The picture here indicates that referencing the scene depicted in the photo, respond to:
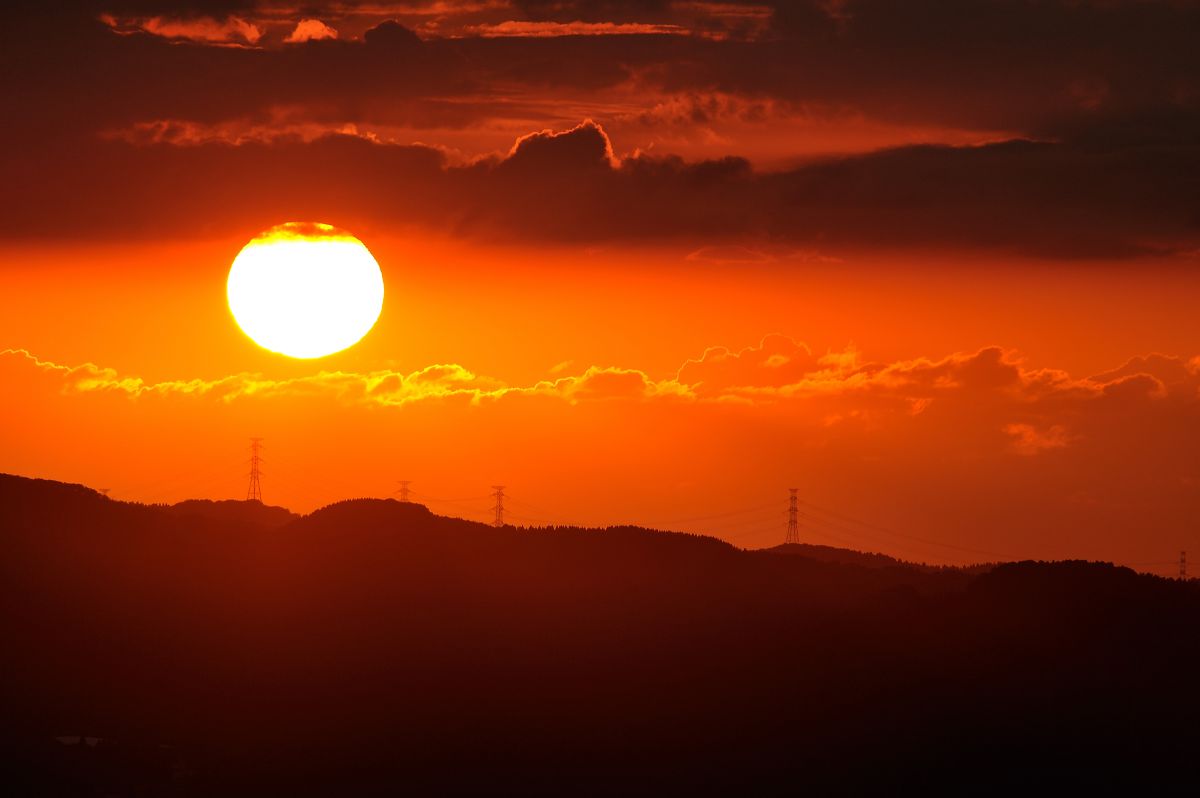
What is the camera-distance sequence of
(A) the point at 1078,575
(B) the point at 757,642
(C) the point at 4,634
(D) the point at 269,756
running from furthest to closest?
(A) the point at 1078,575, (B) the point at 757,642, (C) the point at 4,634, (D) the point at 269,756

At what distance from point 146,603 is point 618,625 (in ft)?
123

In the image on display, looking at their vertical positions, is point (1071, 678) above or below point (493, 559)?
below

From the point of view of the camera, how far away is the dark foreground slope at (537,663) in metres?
106

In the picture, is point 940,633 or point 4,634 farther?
Result: point 940,633

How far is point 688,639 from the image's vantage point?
435 feet

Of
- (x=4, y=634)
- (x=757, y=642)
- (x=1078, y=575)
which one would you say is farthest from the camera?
(x=1078, y=575)

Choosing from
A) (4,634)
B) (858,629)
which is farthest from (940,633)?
(4,634)

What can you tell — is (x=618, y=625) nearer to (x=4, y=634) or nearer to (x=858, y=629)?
(x=858, y=629)

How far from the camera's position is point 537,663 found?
125688 mm

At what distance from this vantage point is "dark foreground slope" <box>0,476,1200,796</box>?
348 feet

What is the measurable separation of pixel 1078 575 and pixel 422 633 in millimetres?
56890

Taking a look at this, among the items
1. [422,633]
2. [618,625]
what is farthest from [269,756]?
[618,625]

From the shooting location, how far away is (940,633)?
441 ft

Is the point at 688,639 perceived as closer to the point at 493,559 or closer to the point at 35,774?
the point at 493,559
